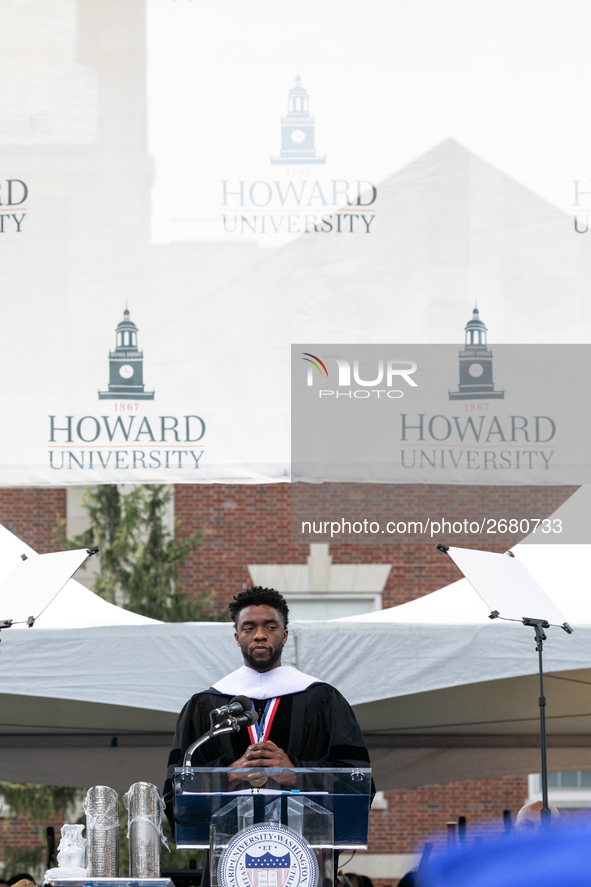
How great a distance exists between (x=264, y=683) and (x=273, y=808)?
93 centimetres

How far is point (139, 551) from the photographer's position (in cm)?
1269

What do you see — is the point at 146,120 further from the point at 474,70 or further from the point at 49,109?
the point at 474,70

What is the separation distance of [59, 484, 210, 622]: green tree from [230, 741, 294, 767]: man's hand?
30.5 feet

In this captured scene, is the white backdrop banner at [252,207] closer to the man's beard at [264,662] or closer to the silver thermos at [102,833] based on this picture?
the man's beard at [264,662]

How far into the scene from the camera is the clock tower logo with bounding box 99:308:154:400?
5.76 m

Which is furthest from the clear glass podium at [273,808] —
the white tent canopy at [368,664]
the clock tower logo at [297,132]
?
the clock tower logo at [297,132]

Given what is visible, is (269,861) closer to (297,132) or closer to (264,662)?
(264,662)

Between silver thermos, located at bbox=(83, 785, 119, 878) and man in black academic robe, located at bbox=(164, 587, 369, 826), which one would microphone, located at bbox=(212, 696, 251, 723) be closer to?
man in black academic robe, located at bbox=(164, 587, 369, 826)

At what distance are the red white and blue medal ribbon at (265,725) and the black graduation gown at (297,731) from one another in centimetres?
2

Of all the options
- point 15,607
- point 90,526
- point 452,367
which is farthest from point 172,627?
point 90,526

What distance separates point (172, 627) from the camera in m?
4.86

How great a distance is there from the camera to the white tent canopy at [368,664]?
15.8 ft

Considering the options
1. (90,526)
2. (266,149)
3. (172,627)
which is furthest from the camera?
(90,526)

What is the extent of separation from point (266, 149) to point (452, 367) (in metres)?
1.61
